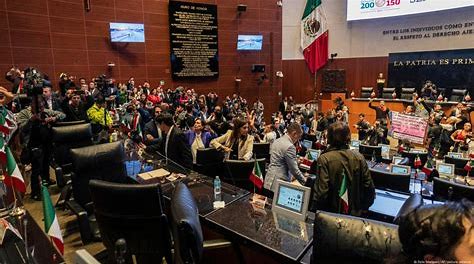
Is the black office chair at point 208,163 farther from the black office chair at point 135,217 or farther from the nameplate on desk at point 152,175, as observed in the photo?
the black office chair at point 135,217

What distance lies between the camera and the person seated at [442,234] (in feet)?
3.49

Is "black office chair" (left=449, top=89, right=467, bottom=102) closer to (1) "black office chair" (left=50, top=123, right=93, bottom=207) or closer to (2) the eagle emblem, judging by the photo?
(2) the eagle emblem

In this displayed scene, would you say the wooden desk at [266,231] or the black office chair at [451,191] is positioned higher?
the wooden desk at [266,231]

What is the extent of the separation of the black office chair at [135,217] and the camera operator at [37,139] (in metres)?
3.01

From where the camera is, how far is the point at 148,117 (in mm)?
7516

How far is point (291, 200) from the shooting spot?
2.37m

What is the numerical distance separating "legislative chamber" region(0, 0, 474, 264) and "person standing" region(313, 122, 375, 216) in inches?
0.5

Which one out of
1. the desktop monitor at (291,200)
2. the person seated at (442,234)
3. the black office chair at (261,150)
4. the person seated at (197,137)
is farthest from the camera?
the black office chair at (261,150)

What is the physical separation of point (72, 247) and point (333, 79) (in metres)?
14.6

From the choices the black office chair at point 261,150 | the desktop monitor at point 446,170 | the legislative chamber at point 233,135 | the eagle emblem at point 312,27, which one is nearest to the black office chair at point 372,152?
the legislative chamber at point 233,135

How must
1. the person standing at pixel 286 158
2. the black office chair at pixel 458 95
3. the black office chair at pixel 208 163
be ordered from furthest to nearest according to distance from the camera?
the black office chair at pixel 458 95 < the black office chair at pixel 208 163 < the person standing at pixel 286 158

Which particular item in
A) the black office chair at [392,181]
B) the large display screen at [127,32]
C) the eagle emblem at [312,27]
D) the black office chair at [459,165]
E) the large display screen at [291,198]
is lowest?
the black office chair at [459,165]

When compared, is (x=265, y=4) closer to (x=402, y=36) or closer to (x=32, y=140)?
(x=402, y=36)

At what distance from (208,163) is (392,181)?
2263 millimetres
